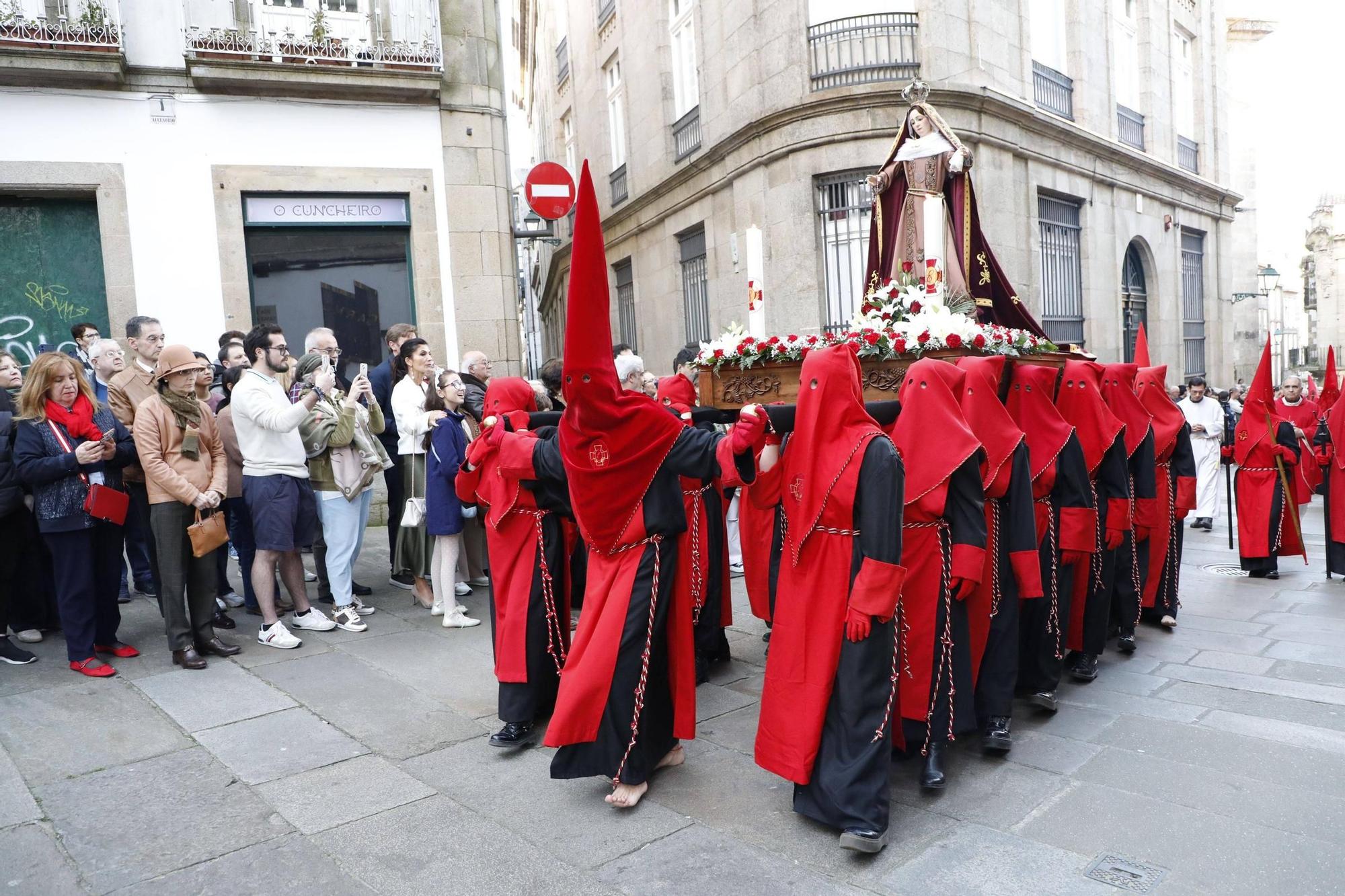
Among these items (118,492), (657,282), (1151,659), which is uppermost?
(657,282)

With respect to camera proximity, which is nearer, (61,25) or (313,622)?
(313,622)

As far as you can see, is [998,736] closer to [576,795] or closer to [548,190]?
[576,795]

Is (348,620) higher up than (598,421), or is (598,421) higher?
(598,421)

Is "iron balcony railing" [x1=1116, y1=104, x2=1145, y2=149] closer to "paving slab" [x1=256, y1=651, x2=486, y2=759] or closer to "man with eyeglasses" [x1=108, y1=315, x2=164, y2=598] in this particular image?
"man with eyeglasses" [x1=108, y1=315, x2=164, y2=598]

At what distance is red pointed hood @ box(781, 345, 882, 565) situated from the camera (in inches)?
151

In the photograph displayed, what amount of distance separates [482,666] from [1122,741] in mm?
3793

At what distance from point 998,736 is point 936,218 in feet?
18.9

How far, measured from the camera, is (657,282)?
774 inches

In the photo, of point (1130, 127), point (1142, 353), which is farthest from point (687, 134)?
point (1142, 353)

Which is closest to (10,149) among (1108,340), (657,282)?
(657,282)

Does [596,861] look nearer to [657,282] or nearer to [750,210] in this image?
[750,210]

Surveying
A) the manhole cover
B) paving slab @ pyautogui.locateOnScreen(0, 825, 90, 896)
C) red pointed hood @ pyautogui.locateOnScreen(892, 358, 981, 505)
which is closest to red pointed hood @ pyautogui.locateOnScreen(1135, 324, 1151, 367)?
red pointed hood @ pyautogui.locateOnScreen(892, 358, 981, 505)

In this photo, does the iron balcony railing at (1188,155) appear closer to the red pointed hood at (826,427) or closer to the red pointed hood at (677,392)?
the red pointed hood at (677,392)

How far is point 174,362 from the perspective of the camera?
20.2 feet
